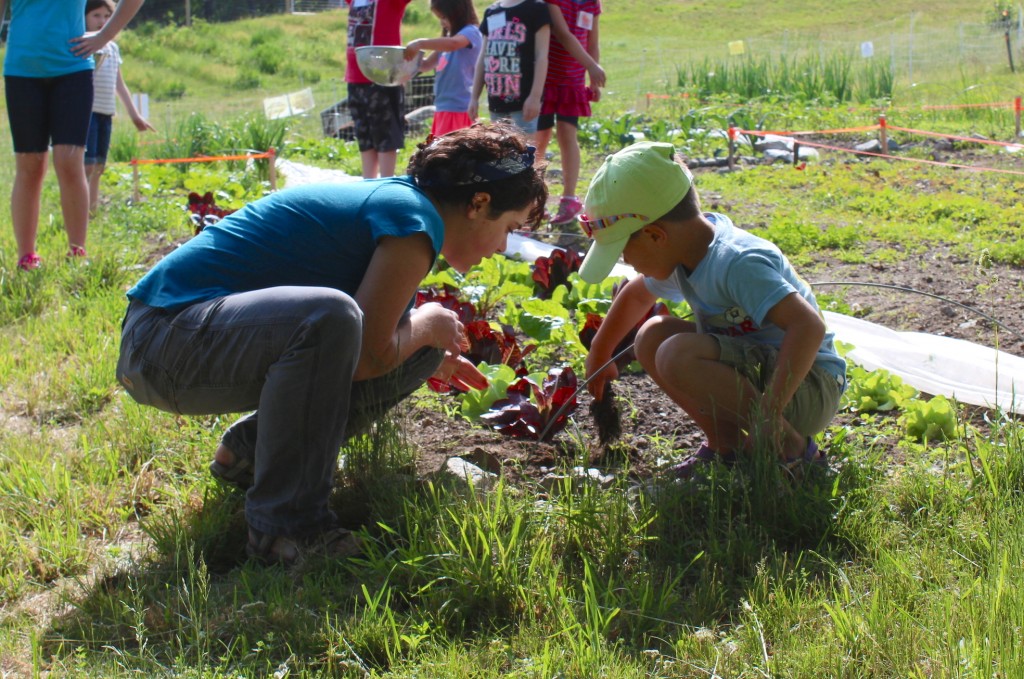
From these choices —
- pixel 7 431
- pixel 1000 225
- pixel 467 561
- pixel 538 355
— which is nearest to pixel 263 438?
pixel 467 561

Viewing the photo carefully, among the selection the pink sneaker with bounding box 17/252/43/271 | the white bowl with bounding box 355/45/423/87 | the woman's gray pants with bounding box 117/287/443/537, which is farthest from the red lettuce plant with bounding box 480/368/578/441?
the white bowl with bounding box 355/45/423/87

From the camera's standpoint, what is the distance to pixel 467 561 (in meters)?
2.17

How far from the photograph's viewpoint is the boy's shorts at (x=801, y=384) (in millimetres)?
2672

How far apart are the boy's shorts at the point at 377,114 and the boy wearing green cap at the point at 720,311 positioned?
157 inches

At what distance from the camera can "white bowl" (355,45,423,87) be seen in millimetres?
6000

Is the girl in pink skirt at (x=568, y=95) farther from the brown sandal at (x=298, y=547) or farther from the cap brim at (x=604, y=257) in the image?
the brown sandal at (x=298, y=547)

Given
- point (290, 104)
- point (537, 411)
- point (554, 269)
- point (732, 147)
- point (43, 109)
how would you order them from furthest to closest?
point (290, 104) → point (732, 147) → point (43, 109) → point (554, 269) → point (537, 411)

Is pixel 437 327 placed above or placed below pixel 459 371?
above

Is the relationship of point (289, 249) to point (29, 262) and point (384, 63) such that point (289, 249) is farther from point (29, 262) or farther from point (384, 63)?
point (384, 63)

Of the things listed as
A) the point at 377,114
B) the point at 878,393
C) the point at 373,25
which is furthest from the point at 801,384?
the point at 373,25

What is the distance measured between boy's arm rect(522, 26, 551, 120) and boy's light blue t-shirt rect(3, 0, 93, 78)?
2.46 metres

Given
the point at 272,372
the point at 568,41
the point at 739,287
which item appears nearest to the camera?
the point at 272,372

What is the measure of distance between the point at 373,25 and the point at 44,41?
7.03ft

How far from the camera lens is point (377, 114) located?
642cm
